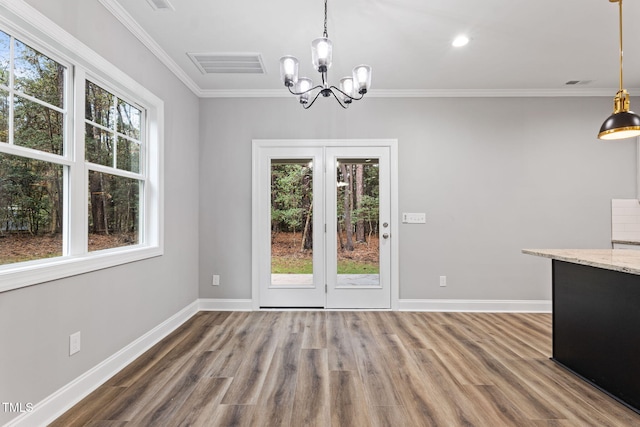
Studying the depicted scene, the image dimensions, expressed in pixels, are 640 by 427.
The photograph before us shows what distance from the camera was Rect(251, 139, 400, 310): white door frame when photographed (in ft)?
13.6

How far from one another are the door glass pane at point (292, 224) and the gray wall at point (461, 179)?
1.16 feet

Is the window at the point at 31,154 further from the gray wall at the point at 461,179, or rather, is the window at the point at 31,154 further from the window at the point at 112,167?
the gray wall at the point at 461,179

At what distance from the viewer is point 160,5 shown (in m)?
2.51

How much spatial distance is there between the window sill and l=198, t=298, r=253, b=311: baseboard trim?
153 cm

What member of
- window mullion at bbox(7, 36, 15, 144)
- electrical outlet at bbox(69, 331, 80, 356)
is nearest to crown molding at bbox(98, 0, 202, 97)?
window mullion at bbox(7, 36, 15, 144)

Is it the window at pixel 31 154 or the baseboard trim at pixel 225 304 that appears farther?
the baseboard trim at pixel 225 304

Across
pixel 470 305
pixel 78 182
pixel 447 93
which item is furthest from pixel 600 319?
pixel 78 182

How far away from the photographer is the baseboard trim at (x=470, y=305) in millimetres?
4141

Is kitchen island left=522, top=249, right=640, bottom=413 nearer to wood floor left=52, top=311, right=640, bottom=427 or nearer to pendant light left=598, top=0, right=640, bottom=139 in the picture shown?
wood floor left=52, top=311, right=640, bottom=427

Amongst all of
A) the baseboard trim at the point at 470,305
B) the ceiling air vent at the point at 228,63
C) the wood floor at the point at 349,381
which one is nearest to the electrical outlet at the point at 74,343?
the wood floor at the point at 349,381

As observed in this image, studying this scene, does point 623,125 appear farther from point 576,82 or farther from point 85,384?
point 85,384

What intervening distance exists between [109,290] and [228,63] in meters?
2.42

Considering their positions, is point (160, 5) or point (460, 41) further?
point (460, 41)

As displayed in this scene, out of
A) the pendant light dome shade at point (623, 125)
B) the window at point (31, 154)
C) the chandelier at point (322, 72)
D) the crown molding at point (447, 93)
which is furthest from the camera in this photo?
the crown molding at point (447, 93)
